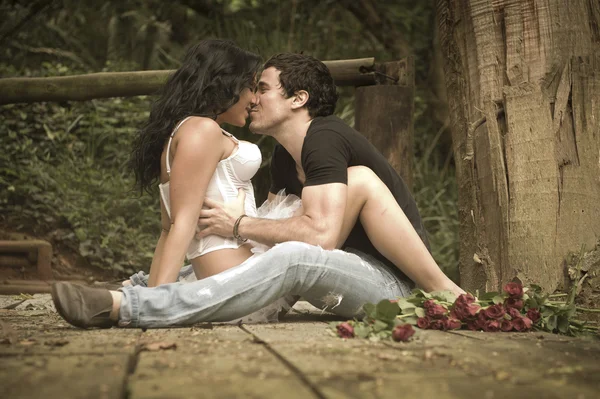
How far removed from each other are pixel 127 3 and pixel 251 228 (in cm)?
679

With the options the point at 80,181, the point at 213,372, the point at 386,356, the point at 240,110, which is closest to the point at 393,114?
the point at 240,110

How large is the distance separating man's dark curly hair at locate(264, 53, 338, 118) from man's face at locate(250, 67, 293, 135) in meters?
0.03

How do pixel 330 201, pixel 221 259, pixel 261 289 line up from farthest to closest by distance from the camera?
1. pixel 221 259
2. pixel 330 201
3. pixel 261 289

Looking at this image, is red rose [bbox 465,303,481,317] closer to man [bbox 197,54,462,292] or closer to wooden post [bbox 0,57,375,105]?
man [bbox 197,54,462,292]

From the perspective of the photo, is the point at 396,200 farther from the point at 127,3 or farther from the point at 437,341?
the point at 127,3

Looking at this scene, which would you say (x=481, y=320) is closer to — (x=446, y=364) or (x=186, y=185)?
(x=446, y=364)

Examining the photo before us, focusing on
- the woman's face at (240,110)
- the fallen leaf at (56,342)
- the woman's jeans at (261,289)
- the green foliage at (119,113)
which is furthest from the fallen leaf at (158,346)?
the green foliage at (119,113)

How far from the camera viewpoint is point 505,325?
2.59 m

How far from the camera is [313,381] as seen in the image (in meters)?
1.53

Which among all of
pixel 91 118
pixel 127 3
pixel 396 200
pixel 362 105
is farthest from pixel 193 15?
pixel 396 200

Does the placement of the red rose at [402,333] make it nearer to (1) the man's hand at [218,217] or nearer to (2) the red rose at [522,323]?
(2) the red rose at [522,323]

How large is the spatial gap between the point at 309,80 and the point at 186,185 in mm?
862

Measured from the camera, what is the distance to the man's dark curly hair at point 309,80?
3361 mm

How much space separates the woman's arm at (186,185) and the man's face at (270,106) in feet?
1.45
